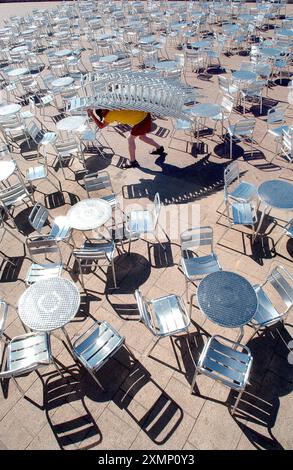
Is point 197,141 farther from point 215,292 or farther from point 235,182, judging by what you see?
point 215,292

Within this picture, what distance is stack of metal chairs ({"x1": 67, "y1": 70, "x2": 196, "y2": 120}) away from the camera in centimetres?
709

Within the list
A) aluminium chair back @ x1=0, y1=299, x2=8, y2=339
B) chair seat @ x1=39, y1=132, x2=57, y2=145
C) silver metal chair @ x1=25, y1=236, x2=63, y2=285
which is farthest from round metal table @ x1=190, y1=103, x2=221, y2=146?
aluminium chair back @ x1=0, y1=299, x2=8, y2=339

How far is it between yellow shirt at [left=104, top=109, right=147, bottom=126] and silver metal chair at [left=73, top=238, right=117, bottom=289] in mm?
3233

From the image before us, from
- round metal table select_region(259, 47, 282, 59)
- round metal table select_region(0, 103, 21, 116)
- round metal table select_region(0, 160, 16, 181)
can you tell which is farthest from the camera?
round metal table select_region(259, 47, 282, 59)

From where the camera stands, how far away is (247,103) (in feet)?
36.3

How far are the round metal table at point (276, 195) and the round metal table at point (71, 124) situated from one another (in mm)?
5520

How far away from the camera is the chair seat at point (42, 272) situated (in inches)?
213

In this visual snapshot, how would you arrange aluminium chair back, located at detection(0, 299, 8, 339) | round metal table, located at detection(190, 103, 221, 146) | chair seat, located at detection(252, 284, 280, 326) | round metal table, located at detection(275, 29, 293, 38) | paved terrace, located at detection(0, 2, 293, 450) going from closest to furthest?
paved terrace, located at detection(0, 2, 293, 450)
chair seat, located at detection(252, 284, 280, 326)
aluminium chair back, located at detection(0, 299, 8, 339)
round metal table, located at detection(190, 103, 221, 146)
round metal table, located at detection(275, 29, 293, 38)

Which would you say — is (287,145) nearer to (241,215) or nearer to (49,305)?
(241,215)

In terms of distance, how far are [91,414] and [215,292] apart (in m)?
2.46

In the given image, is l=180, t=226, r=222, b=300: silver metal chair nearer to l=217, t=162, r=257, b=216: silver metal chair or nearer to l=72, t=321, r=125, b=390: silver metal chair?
l=217, t=162, r=257, b=216: silver metal chair

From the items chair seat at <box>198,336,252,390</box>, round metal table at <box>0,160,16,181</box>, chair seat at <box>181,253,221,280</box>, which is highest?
round metal table at <box>0,160,16,181</box>

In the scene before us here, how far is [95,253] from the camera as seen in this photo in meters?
5.29
